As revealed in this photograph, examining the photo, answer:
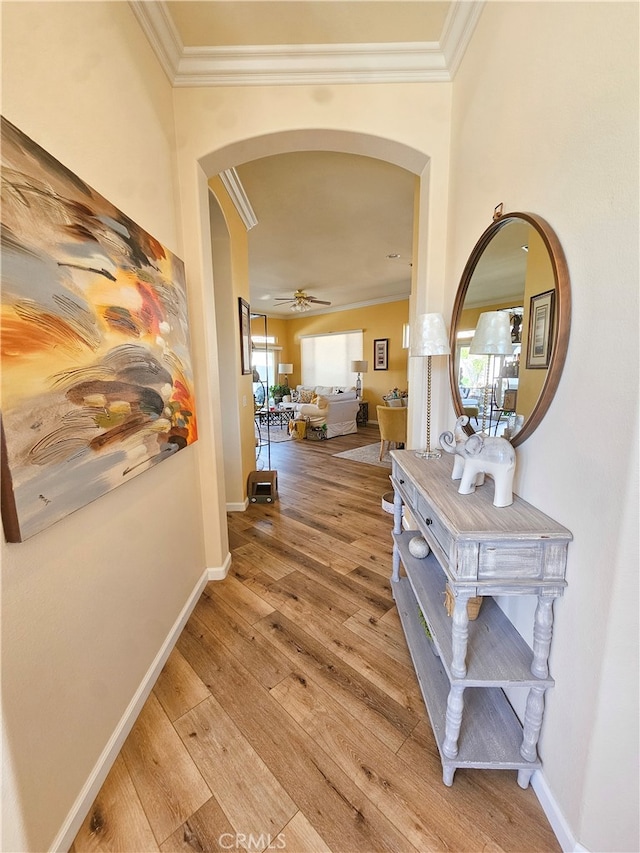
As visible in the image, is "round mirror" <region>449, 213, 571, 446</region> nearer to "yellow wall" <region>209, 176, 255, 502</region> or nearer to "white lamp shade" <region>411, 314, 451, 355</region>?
"white lamp shade" <region>411, 314, 451, 355</region>

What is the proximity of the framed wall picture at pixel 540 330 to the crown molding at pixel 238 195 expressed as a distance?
2320mm

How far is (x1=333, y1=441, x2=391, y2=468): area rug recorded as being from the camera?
186 inches

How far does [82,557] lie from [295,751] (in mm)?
1044

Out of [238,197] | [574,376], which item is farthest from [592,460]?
[238,197]

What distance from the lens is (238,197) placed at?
280cm

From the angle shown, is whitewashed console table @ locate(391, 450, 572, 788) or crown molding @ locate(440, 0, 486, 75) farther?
crown molding @ locate(440, 0, 486, 75)

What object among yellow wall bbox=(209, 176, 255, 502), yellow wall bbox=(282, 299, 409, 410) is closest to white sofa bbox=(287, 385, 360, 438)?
yellow wall bbox=(282, 299, 409, 410)

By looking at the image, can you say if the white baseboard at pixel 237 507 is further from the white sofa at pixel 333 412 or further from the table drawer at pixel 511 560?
the white sofa at pixel 333 412

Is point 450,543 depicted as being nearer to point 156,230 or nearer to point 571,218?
point 571,218

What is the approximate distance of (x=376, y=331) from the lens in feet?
25.3

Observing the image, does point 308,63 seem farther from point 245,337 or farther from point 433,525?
Answer: point 433,525

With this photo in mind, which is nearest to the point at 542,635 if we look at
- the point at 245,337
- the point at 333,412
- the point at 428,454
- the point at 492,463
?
the point at 492,463

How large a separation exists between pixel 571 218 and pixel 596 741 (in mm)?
1380

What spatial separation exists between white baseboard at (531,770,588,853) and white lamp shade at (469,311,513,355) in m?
1.43
